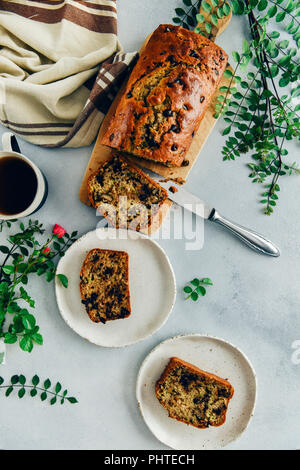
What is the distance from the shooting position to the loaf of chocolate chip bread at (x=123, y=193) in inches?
57.3

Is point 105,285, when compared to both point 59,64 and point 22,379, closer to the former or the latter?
point 22,379

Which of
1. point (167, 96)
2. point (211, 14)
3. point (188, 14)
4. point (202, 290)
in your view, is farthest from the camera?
point (202, 290)

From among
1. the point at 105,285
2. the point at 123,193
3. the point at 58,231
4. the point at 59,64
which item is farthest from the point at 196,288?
the point at 59,64

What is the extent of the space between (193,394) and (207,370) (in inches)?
4.9

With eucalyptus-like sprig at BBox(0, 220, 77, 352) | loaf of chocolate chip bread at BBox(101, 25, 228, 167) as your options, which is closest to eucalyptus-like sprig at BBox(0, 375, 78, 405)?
eucalyptus-like sprig at BBox(0, 220, 77, 352)

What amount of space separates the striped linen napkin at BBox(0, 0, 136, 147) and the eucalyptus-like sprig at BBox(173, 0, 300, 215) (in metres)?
0.41

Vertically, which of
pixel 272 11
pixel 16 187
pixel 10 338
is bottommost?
pixel 10 338

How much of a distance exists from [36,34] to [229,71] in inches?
32.4

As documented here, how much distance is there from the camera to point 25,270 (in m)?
1.41

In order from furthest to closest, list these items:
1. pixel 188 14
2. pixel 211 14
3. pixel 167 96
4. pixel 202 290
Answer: pixel 202 290, pixel 188 14, pixel 211 14, pixel 167 96

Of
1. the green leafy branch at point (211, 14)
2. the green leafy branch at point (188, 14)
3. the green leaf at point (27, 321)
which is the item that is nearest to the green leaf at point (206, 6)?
the green leafy branch at point (211, 14)

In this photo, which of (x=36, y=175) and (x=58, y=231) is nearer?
(x=36, y=175)

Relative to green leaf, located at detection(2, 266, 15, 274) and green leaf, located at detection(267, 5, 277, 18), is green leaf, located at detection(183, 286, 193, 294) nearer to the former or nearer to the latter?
green leaf, located at detection(2, 266, 15, 274)
